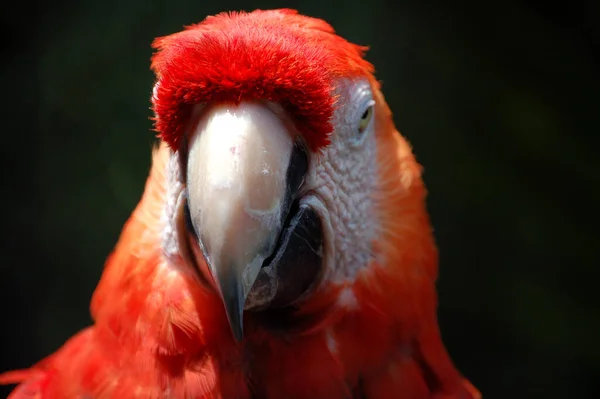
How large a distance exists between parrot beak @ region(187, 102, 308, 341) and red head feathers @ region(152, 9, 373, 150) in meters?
0.02

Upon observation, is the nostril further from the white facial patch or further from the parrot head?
the white facial patch

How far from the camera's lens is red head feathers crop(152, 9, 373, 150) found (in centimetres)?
54

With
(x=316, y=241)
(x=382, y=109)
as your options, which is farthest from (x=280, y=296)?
(x=382, y=109)

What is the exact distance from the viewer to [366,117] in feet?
2.34

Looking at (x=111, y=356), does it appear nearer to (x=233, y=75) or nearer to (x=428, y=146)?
(x=233, y=75)

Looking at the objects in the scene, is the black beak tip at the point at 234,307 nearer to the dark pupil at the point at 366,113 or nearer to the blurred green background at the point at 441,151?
the dark pupil at the point at 366,113

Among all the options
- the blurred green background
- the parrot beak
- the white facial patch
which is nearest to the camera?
the parrot beak

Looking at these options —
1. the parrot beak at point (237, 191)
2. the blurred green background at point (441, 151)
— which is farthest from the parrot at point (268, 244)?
the blurred green background at point (441, 151)

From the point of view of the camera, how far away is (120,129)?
1295 mm

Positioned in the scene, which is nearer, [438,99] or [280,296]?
[280,296]

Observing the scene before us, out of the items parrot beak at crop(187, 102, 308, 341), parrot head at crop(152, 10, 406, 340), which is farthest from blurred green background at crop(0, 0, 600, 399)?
parrot beak at crop(187, 102, 308, 341)

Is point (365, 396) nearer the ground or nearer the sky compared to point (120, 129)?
nearer the ground

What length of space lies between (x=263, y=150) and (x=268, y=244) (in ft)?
0.29

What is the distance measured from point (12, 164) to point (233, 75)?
2.95 feet
